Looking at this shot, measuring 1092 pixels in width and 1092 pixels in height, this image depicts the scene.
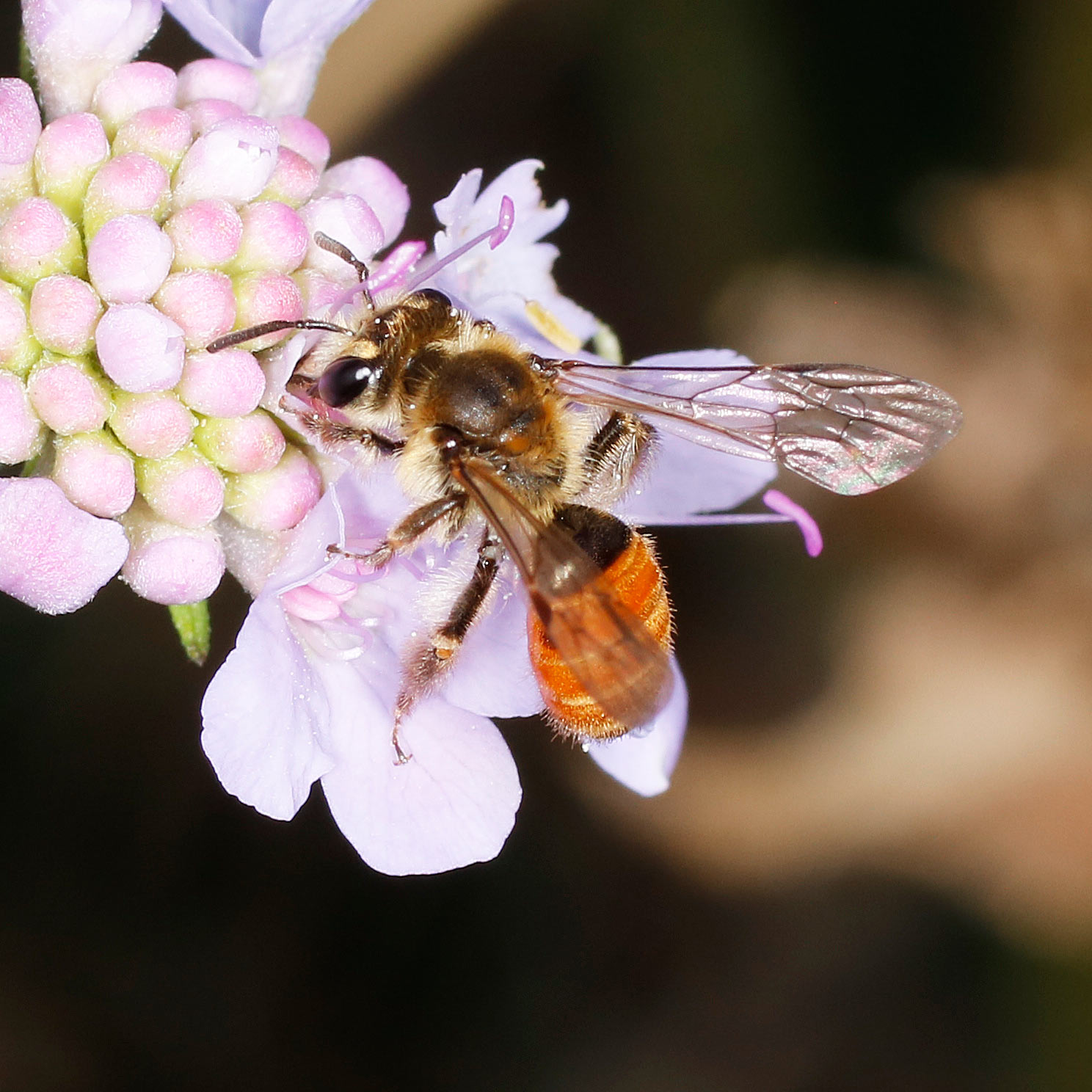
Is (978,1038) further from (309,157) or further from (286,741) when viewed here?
(309,157)

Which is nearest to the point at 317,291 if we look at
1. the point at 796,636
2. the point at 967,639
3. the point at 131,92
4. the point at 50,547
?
the point at 131,92

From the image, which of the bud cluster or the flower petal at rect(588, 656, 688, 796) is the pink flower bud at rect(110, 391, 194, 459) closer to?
the bud cluster

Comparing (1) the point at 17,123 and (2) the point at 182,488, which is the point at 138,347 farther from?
(1) the point at 17,123

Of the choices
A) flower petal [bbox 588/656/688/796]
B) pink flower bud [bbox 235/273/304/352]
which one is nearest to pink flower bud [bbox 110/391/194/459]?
pink flower bud [bbox 235/273/304/352]

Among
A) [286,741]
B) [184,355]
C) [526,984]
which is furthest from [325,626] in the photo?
[526,984]

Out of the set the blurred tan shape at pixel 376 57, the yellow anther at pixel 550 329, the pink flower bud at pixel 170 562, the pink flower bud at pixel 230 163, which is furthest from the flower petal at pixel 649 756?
the blurred tan shape at pixel 376 57

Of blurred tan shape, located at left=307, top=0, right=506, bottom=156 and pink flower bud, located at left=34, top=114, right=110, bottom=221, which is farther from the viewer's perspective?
blurred tan shape, located at left=307, top=0, right=506, bottom=156

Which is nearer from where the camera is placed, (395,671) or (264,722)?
(264,722)
